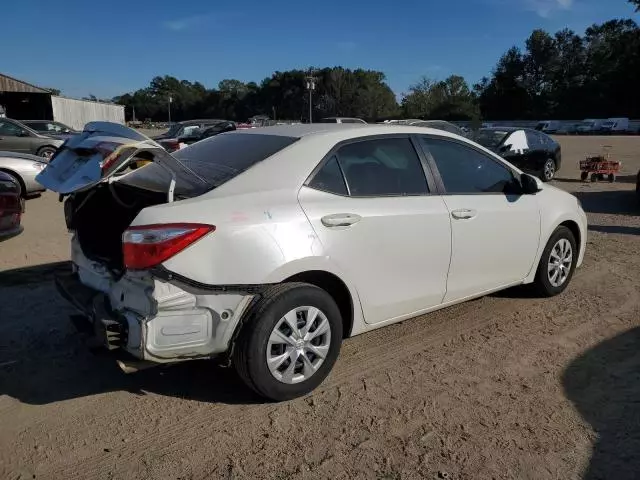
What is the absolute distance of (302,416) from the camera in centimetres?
329

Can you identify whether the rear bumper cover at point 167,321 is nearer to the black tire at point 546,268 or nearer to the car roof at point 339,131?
the car roof at point 339,131

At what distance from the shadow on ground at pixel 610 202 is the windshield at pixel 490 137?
2.93 m

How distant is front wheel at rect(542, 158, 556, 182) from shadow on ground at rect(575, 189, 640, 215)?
96.0 inches

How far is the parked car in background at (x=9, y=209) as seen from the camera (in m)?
6.73

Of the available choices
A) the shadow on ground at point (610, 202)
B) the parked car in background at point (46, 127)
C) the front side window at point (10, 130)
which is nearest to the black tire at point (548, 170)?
the shadow on ground at point (610, 202)

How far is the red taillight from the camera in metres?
2.96

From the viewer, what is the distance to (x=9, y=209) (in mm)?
6816

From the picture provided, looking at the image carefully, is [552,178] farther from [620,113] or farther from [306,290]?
[620,113]

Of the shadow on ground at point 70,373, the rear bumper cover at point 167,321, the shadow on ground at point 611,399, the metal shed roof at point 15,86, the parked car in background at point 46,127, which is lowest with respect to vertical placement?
the shadow on ground at point 70,373

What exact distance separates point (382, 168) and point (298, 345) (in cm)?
139

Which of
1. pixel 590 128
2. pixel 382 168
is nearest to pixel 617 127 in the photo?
pixel 590 128

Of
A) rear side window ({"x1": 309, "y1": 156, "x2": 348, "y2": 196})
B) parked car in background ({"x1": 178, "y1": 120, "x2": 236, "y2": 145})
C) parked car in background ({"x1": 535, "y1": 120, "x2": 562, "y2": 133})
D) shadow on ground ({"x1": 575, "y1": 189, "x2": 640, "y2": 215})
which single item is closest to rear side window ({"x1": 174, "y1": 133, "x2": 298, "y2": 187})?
rear side window ({"x1": 309, "y1": 156, "x2": 348, "y2": 196})

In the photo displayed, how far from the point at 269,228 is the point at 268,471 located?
1282 mm

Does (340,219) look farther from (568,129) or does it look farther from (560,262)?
(568,129)
